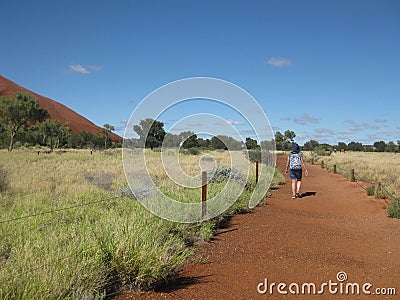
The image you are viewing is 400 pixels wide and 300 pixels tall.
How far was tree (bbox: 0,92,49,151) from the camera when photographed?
161ft

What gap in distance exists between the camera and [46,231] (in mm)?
5500

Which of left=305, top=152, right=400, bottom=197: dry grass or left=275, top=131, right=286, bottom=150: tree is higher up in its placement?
left=275, top=131, right=286, bottom=150: tree

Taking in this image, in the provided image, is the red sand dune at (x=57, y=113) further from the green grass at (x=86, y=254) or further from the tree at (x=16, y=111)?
the green grass at (x=86, y=254)

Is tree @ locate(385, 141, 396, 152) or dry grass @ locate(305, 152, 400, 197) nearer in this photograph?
dry grass @ locate(305, 152, 400, 197)

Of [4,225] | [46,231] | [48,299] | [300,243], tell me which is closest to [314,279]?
[300,243]

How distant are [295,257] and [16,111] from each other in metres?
52.1

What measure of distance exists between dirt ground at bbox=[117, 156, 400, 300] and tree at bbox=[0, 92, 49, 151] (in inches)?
1897

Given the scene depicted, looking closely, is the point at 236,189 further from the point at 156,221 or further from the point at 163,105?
the point at 156,221

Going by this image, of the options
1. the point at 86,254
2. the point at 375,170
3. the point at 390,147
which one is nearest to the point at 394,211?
the point at 86,254

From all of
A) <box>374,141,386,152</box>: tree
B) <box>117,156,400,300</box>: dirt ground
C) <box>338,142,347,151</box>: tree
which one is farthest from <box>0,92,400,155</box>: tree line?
<box>338,142,347,151</box>: tree

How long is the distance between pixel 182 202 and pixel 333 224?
4.01 metres

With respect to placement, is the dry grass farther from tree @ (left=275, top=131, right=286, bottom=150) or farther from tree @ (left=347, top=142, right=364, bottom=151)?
tree @ (left=347, top=142, right=364, bottom=151)

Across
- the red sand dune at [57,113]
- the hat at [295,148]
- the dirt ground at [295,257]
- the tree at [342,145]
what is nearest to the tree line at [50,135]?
the hat at [295,148]

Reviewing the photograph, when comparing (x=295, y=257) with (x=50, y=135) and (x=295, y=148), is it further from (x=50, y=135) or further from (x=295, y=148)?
(x=50, y=135)
